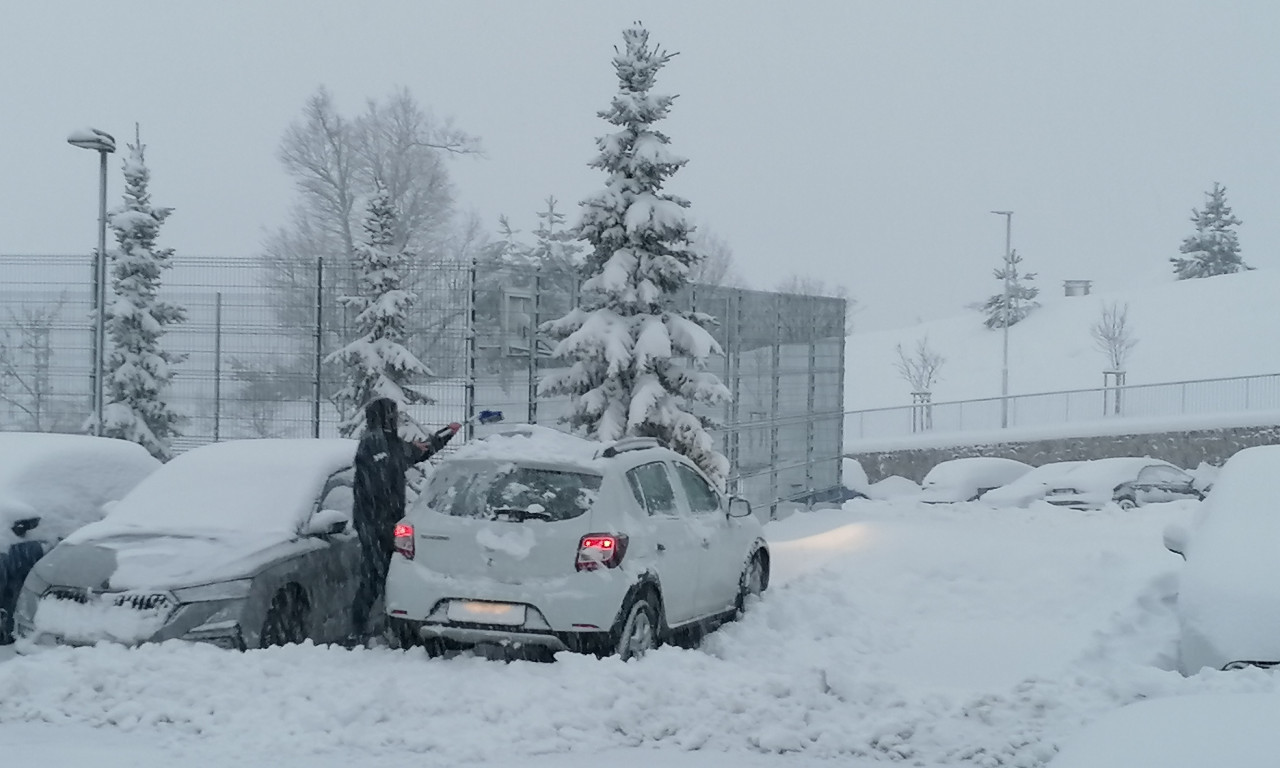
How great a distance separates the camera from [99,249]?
1630cm

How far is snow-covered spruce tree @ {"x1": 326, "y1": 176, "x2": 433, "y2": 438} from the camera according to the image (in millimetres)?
16125

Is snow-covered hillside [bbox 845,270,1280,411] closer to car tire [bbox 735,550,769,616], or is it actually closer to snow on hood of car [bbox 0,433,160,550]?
car tire [bbox 735,550,769,616]

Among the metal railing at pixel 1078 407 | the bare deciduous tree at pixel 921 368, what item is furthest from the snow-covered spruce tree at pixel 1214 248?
the metal railing at pixel 1078 407

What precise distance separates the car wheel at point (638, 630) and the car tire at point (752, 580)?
2.10m

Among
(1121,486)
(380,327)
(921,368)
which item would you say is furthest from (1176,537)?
(921,368)

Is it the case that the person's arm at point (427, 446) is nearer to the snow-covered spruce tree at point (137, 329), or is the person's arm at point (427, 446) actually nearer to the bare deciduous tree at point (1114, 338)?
the snow-covered spruce tree at point (137, 329)

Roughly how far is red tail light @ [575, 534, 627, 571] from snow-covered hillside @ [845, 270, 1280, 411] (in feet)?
204

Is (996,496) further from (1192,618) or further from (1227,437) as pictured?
(1227,437)

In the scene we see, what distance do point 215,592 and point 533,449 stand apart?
7.56ft

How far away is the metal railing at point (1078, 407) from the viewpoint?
4622 centimetres

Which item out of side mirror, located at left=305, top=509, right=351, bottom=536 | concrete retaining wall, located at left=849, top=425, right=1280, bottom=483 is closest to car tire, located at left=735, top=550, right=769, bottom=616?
side mirror, located at left=305, top=509, right=351, bottom=536

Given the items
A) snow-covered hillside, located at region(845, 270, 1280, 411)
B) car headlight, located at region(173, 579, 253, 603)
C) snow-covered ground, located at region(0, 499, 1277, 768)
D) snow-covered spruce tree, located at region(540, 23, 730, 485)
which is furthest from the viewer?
snow-covered hillside, located at region(845, 270, 1280, 411)

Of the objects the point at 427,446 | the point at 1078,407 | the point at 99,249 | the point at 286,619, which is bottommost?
the point at 286,619

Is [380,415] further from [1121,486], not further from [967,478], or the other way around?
[967,478]
